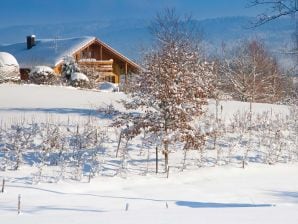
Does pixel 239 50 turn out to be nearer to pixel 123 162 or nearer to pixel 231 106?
pixel 231 106

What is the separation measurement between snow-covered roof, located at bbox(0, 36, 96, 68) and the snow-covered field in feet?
94.3

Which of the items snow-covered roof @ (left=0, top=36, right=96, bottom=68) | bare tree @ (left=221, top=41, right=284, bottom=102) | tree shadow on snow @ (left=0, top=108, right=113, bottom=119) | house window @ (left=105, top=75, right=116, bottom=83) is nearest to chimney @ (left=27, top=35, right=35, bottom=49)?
snow-covered roof @ (left=0, top=36, right=96, bottom=68)

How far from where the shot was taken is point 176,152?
669 inches

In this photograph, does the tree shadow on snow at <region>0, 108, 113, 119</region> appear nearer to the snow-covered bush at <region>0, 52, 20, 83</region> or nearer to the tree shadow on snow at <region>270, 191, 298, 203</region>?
the tree shadow on snow at <region>270, 191, 298, 203</region>

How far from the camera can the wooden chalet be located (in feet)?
158

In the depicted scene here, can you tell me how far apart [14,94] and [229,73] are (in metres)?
18.5

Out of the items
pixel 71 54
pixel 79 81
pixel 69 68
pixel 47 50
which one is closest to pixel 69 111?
pixel 79 81

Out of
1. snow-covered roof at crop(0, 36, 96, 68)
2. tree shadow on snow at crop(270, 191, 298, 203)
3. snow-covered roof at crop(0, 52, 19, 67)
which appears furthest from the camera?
snow-covered roof at crop(0, 36, 96, 68)

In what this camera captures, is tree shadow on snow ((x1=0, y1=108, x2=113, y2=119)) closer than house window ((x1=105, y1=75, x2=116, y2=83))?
Yes

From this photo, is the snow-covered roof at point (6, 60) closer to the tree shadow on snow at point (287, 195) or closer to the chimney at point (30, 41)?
the chimney at point (30, 41)

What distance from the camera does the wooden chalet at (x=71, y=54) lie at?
158 feet

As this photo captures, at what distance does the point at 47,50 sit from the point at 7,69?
18614 mm

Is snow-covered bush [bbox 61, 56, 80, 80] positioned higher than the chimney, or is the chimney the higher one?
the chimney

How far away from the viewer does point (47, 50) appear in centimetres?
5081
